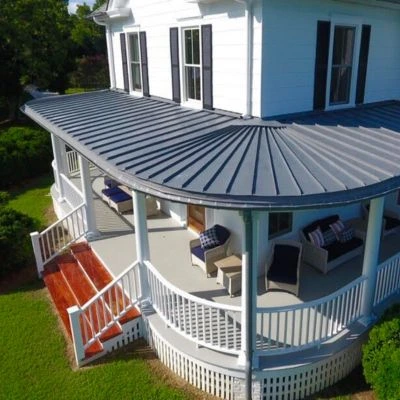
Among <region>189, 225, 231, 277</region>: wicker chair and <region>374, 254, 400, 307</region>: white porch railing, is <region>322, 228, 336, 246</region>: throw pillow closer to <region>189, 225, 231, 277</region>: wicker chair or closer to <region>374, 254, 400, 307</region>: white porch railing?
<region>374, 254, 400, 307</region>: white porch railing

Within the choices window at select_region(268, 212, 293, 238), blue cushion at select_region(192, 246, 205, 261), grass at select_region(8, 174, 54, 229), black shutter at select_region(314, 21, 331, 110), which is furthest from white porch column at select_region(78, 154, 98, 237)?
black shutter at select_region(314, 21, 331, 110)

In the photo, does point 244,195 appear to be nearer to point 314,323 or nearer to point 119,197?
point 314,323

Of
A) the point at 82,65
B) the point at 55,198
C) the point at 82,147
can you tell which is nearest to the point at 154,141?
the point at 82,147

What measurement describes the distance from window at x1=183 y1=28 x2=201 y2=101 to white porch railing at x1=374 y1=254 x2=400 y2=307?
575 centimetres

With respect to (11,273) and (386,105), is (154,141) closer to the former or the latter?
(11,273)

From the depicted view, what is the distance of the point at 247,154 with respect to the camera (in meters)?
6.09

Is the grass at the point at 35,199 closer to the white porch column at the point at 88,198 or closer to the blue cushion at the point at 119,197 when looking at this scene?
the blue cushion at the point at 119,197

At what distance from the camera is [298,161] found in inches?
230

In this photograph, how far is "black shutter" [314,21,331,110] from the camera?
27.3 feet

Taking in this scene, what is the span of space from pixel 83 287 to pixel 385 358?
20.4ft

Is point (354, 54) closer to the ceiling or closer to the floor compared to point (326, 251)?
closer to the ceiling

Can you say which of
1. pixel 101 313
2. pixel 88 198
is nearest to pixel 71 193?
pixel 88 198

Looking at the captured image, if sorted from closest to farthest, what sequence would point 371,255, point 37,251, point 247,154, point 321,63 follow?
point 247,154 → point 371,255 → point 321,63 → point 37,251

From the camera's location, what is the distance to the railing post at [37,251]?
32.2ft
